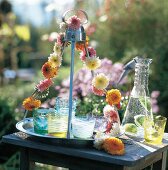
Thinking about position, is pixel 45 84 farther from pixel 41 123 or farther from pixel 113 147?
pixel 113 147

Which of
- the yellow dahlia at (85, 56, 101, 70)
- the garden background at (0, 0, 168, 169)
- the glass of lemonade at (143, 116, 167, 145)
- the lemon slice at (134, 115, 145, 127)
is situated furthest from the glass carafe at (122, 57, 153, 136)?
the garden background at (0, 0, 168, 169)

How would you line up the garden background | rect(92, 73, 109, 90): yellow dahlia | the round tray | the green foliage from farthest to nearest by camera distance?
the green foliage
the garden background
rect(92, 73, 109, 90): yellow dahlia
the round tray

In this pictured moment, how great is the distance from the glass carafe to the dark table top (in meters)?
0.16

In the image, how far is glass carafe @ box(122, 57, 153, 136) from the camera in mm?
2164

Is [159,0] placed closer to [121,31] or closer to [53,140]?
[121,31]

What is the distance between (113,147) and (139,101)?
1.49 ft

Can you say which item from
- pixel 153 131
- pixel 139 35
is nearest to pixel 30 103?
pixel 153 131

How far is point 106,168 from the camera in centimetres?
184

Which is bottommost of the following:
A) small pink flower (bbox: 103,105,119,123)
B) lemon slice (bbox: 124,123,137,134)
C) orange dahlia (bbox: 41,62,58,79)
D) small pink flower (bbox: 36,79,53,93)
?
lemon slice (bbox: 124,123,137,134)

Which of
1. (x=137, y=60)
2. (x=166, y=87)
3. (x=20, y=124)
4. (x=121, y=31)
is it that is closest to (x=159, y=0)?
(x=121, y=31)

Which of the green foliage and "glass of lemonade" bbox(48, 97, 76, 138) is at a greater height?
the green foliage

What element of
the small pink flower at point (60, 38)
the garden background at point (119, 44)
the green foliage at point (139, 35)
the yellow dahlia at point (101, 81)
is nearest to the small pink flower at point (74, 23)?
the small pink flower at point (60, 38)

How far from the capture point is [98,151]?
1.86m

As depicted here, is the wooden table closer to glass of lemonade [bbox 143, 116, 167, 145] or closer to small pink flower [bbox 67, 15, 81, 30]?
glass of lemonade [bbox 143, 116, 167, 145]
